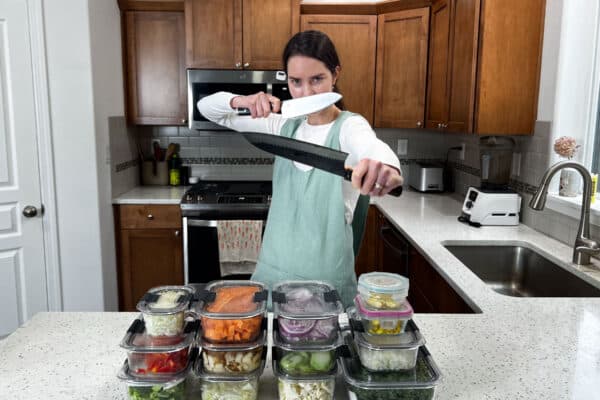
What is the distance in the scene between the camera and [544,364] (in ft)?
3.64

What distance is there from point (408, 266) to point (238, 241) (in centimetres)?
109

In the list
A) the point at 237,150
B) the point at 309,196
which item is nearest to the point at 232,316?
the point at 309,196

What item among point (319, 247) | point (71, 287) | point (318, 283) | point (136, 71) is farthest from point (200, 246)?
point (318, 283)

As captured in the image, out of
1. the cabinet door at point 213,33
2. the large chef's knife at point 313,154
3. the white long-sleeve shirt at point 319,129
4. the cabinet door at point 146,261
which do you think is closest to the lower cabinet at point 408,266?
the white long-sleeve shirt at point 319,129

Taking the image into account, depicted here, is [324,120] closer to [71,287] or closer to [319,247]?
[319,247]

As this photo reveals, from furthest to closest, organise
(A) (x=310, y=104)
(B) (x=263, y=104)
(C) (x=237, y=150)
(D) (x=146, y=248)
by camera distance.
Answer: (C) (x=237, y=150) → (D) (x=146, y=248) → (B) (x=263, y=104) → (A) (x=310, y=104)

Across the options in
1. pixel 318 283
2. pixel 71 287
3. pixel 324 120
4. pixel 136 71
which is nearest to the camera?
pixel 318 283

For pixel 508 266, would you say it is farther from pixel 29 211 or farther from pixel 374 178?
pixel 29 211

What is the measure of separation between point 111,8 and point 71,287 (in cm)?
170

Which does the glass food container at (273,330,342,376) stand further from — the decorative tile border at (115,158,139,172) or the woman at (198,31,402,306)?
the decorative tile border at (115,158,139,172)

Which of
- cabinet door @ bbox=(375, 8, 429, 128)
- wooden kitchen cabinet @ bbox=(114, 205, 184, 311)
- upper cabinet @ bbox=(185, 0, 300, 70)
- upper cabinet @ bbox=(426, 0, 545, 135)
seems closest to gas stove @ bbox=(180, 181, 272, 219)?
wooden kitchen cabinet @ bbox=(114, 205, 184, 311)

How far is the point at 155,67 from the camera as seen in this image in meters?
3.44

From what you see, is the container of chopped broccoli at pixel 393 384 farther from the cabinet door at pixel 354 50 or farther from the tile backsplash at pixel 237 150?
the tile backsplash at pixel 237 150

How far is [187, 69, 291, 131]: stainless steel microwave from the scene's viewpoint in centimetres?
330
